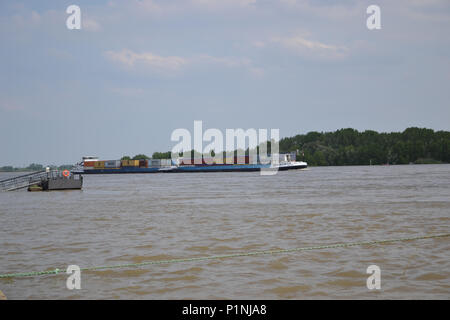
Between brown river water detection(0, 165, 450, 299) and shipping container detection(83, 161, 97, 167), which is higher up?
shipping container detection(83, 161, 97, 167)

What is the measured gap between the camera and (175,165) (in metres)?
133

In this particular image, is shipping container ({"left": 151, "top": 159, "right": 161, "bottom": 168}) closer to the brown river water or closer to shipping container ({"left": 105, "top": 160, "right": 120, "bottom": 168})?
shipping container ({"left": 105, "top": 160, "right": 120, "bottom": 168})

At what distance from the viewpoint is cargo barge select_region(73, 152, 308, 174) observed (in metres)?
123

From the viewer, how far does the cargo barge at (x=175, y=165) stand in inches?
4847

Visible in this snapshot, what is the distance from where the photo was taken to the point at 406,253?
1169cm

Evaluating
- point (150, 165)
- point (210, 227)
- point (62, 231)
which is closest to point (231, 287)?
point (210, 227)

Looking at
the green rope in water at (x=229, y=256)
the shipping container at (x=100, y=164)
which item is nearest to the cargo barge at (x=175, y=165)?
the shipping container at (x=100, y=164)

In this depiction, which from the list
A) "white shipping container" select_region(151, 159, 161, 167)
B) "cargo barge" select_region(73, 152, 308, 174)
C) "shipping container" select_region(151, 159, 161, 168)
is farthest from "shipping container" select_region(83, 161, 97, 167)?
"shipping container" select_region(151, 159, 161, 168)

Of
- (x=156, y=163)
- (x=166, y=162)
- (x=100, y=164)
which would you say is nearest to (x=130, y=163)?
(x=156, y=163)

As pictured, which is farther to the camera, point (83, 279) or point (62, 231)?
point (62, 231)

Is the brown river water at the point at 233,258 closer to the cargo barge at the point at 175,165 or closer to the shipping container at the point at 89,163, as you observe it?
the cargo barge at the point at 175,165

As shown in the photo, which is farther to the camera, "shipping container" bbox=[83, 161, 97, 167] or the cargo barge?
"shipping container" bbox=[83, 161, 97, 167]

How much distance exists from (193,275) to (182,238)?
530cm
